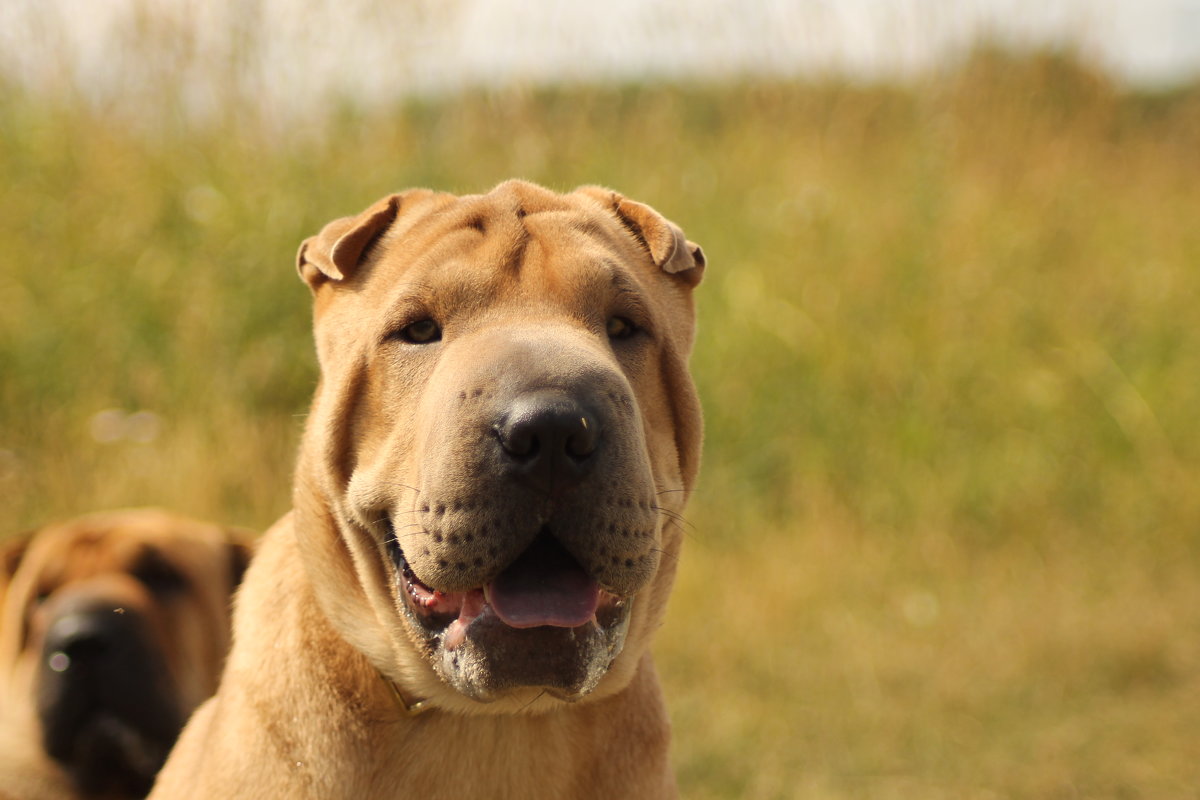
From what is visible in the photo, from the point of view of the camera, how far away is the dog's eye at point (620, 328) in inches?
Answer: 106

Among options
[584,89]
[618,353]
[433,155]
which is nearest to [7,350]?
[433,155]

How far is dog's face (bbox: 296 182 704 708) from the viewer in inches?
88.8

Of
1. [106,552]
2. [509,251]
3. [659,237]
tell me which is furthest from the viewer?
[106,552]

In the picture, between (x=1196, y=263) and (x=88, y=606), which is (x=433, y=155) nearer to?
(x=88, y=606)

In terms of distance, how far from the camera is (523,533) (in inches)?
88.7

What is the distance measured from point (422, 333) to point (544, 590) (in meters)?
0.64

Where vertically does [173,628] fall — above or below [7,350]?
above

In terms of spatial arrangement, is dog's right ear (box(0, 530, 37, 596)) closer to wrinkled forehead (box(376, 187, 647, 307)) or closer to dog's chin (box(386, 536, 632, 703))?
wrinkled forehead (box(376, 187, 647, 307))

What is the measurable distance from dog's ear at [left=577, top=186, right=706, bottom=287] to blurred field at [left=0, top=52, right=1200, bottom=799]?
2237mm

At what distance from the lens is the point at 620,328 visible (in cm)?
272

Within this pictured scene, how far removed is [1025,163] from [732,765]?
19.4ft

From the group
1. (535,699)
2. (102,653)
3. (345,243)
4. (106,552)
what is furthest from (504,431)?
(106,552)

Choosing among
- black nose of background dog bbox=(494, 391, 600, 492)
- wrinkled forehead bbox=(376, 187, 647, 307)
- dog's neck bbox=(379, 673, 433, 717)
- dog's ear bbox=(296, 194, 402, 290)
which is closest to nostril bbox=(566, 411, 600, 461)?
black nose of background dog bbox=(494, 391, 600, 492)

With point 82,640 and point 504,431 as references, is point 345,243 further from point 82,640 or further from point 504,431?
point 82,640
